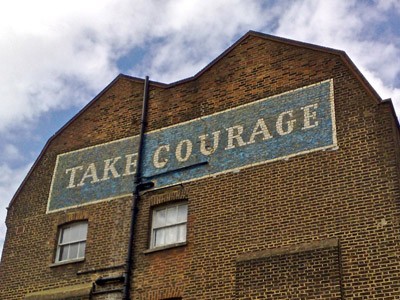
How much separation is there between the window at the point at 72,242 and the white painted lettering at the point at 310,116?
7052mm

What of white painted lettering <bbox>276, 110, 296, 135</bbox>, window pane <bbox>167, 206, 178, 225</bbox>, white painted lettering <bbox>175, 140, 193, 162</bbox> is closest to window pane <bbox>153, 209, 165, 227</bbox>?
window pane <bbox>167, 206, 178, 225</bbox>

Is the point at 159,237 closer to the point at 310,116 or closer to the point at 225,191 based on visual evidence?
the point at 225,191

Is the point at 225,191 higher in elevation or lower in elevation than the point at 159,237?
higher

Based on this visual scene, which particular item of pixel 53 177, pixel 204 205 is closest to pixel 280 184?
pixel 204 205

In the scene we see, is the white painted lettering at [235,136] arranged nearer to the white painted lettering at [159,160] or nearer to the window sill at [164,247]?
the white painted lettering at [159,160]

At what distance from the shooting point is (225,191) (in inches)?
654

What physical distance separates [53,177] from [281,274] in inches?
344

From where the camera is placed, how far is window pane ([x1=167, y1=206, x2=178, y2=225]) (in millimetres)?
17312

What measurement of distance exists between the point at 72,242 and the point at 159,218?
2.88m

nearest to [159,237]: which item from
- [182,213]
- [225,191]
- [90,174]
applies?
[182,213]

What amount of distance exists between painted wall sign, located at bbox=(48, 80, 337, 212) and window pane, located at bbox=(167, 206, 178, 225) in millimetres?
703

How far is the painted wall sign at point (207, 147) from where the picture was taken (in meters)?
16.2

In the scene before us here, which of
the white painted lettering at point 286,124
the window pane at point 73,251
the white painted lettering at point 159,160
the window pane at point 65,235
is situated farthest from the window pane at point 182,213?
the window pane at point 65,235

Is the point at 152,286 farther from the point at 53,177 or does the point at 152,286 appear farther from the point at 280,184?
the point at 53,177
